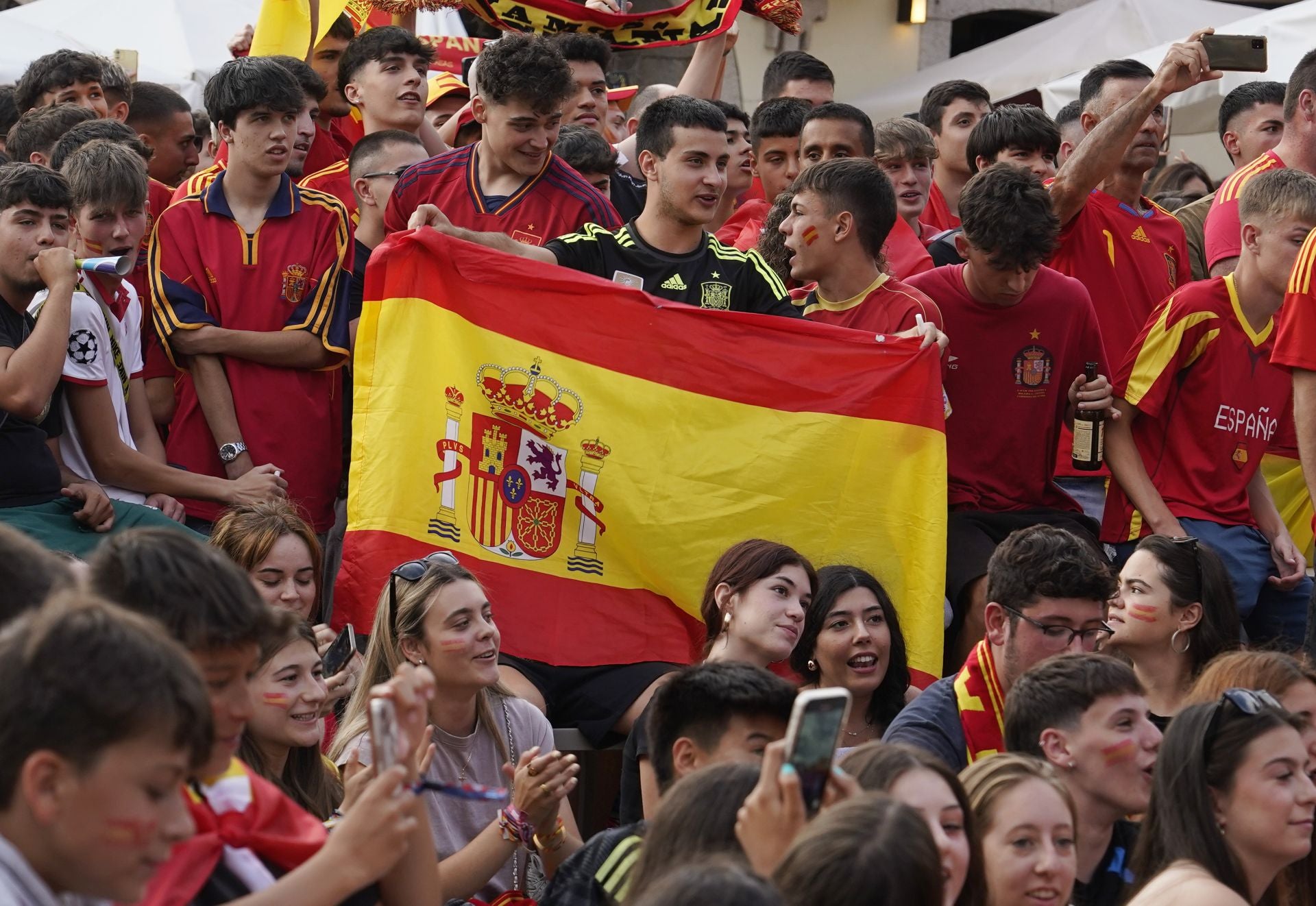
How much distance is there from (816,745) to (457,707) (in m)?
2.44

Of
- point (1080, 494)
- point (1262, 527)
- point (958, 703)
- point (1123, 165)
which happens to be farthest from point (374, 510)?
point (1123, 165)

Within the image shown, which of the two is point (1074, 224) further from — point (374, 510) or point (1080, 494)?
point (374, 510)

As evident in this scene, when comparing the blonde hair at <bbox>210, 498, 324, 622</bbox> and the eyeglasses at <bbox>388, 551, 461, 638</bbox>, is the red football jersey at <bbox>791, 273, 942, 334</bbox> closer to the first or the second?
Answer: the eyeglasses at <bbox>388, 551, 461, 638</bbox>

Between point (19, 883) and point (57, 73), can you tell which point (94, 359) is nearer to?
point (57, 73)

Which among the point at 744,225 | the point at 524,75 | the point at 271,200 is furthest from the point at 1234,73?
the point at 271,200

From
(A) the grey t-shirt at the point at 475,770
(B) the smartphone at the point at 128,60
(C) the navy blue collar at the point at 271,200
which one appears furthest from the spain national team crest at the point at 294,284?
(B) the smartphone at the point at 128,60

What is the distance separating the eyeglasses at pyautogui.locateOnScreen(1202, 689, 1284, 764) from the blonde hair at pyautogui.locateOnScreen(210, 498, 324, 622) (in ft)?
9.20

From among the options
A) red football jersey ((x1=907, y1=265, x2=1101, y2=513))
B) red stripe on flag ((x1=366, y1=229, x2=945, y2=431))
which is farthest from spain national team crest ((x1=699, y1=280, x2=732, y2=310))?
red football jersey ((x1=907, y1=265, x2=1101, y2=513))

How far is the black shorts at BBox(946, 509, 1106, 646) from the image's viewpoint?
6.56 m

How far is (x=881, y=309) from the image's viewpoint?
6719mm

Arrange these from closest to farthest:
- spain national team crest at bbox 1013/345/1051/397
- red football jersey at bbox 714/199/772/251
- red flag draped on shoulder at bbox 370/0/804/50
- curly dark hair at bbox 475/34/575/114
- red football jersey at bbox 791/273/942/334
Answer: red football jersey at bbox 791/273/942/334
spain national team crest at bbox 1013/345/1051/397
curly dark hair at bbox 475/34/575/114
red football jersey at bbox 714/199/772/251
red flag draped on shoulder at bbox 370/0/804/50

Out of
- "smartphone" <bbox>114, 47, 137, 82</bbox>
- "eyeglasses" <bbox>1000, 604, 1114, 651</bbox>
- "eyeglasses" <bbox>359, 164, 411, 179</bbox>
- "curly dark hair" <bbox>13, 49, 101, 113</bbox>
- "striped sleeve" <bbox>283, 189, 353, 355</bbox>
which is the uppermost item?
"smartphone" <bbox>114, 47, 137, 82</bbox>

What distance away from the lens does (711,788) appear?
10.8ft

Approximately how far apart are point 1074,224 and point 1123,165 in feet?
1.97
